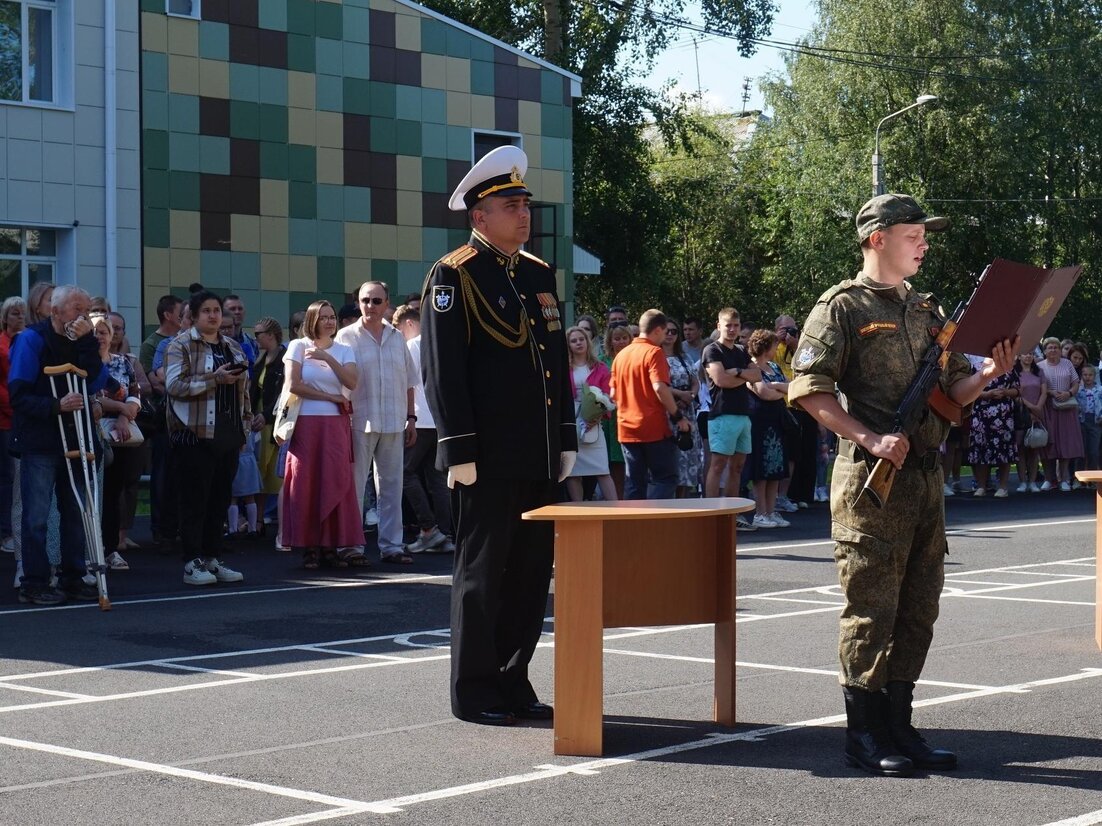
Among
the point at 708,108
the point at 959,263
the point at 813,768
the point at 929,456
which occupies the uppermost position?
the point at 708,108

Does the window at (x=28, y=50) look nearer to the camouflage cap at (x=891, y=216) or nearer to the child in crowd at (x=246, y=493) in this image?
the child in crowd at (x=246, y=493)

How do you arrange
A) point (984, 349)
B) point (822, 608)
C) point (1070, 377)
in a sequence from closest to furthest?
point (984, 349) → point (822, 608) → point (1070, 377)

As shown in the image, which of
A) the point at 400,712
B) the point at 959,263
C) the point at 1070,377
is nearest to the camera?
the point at 400,712

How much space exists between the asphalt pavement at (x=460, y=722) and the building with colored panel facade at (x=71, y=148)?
12.1 meters

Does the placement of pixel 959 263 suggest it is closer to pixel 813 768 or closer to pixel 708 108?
pixel 708 108

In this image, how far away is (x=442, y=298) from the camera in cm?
686

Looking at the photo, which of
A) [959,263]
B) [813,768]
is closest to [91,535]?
[813,768]

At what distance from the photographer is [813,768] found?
19.8 feet

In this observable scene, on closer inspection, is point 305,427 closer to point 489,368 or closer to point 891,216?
point 489,368

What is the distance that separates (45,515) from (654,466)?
18.7 feet

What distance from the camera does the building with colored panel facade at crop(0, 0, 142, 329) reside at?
2270 cm

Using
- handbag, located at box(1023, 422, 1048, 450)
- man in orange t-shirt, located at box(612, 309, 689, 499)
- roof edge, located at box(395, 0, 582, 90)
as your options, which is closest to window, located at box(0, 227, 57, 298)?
roof edge, located at box(395, 0, 582, 90)

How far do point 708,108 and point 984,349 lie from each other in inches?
2900

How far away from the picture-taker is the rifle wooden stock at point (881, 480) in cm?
594
